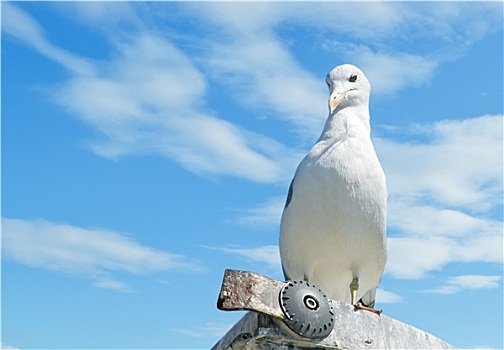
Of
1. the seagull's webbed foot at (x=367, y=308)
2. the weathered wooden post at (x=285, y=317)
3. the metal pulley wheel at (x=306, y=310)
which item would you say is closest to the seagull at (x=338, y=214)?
the seagull's webbed foot at (x=367, y=308)

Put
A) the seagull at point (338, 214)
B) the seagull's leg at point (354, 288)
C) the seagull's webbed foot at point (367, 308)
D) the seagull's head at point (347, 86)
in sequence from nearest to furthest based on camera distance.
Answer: the seagull's webbed foot at point (367, 308)
the seagull at point (338, 214)
the seagull's leg at point (354, 288)
the seagull's head at point (347, 86)

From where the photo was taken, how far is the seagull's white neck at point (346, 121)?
8.35 m

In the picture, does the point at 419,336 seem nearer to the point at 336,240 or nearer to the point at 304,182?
the point at 336,240

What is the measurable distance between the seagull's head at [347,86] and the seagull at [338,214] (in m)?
0.09

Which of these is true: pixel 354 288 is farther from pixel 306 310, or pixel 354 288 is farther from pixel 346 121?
pixel 306 310

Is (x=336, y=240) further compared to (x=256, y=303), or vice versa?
(x=336, y=240)

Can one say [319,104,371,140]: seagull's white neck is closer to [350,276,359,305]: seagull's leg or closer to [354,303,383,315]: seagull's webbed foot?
[350,276,359,305]: seagull's leg

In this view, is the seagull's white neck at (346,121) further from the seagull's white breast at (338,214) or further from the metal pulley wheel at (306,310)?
the metal pulley wheel at (306,310)

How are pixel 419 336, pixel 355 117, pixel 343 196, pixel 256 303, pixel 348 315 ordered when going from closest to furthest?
pixel 256 303
pixel 348 315
pixel 419 336
pixel 343 196
pixel 355 117

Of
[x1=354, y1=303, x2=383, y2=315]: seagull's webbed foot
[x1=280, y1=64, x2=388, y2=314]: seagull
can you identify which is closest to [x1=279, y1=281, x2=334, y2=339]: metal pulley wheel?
[x1=354, y1=303, x2=383, y2=315]: seagull's webbed foot

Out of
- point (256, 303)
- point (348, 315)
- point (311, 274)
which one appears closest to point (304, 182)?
point (311, 274)

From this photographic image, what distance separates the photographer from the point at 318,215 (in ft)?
26.1

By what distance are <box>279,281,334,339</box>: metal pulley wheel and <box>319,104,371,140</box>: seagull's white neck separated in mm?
2696

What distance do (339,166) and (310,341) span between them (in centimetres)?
244
